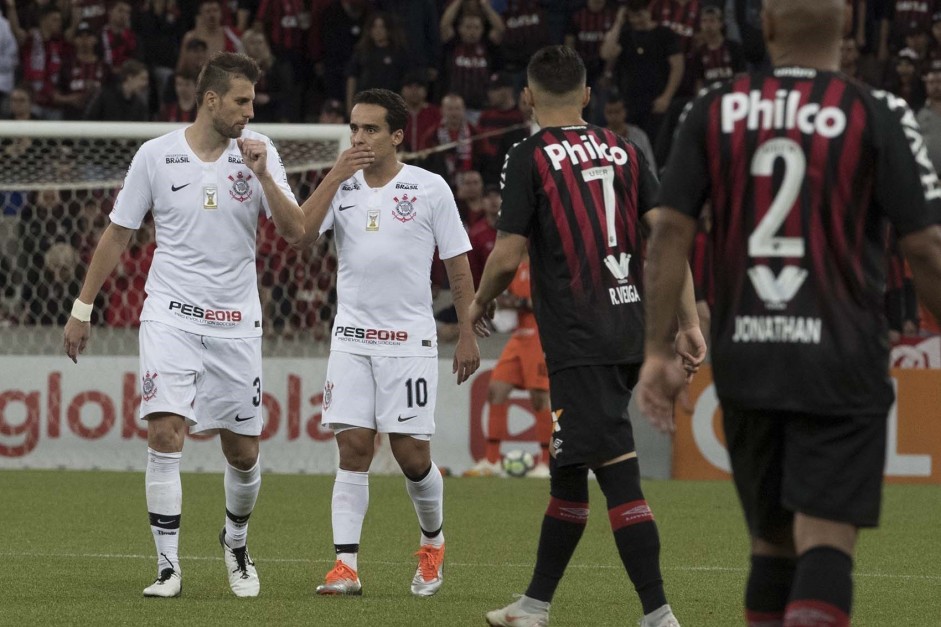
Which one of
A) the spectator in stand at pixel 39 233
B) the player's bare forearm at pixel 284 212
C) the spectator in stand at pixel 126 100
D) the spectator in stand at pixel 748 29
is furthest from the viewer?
the spectator in stand at pixel 748 29

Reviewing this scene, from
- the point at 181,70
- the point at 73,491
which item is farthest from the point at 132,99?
the point at 73,491

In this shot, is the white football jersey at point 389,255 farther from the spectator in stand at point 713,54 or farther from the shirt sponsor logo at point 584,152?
the spectator in stand at point 713,54

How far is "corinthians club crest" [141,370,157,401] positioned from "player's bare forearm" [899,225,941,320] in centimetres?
364

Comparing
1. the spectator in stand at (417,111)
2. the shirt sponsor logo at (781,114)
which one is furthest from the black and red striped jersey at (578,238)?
the spectator in stand at (417,111)

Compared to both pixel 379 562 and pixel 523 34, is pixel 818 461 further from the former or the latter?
pixel 523 34

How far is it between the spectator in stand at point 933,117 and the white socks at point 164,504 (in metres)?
9.62

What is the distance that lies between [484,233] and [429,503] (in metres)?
A: 7.99

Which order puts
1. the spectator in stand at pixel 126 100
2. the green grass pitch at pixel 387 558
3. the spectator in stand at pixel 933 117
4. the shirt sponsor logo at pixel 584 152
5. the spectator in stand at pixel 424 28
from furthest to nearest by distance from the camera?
the spectator in stand at pixel 424 28
the spectator in stand at pixel 126 100
the spectator in stand at pixel 933 117
the green grass pitch at pixel 387 558
the shirt sponsor logo at pixel 584 152

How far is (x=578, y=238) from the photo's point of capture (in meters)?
5.51

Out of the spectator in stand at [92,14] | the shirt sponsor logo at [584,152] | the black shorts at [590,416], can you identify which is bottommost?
the black shorts at [590,416]

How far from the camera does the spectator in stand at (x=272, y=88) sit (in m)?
17.1

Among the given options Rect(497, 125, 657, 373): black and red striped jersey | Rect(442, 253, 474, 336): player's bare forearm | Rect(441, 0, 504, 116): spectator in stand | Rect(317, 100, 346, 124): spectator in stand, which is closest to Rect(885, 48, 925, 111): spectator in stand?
Rect(441, 0, 504, 116): spectator in stand

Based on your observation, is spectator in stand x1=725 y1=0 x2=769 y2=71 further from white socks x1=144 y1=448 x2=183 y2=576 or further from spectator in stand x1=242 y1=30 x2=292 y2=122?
white socks x1=144 y1=448 x2=183 y2=576

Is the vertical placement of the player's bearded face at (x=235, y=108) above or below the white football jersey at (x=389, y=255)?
above
